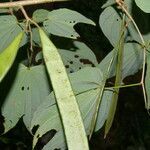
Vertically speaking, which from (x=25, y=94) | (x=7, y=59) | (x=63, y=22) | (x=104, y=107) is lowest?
(x=104, y=107)

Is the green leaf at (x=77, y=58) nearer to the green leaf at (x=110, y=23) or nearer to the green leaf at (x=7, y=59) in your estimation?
the green leaf at (x=110, y=23)

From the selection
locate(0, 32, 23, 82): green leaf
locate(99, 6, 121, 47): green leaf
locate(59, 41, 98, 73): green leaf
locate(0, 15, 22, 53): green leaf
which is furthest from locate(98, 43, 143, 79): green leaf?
locate(0, 32, 23, 82): green leaf

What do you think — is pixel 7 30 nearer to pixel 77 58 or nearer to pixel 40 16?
pixel 40 16

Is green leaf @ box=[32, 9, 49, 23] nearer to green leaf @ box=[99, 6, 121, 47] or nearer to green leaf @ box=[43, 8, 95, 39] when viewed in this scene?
green leaf @ box=[43, 8, 95, 39]

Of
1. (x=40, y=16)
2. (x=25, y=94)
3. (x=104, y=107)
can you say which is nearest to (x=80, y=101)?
(x=104, y=107)

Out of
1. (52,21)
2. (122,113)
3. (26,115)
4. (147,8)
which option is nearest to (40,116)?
(26,115)

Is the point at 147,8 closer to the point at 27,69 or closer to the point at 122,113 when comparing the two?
the point at 27,69
